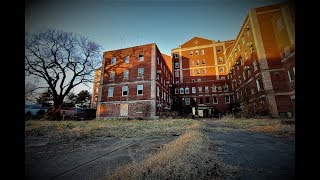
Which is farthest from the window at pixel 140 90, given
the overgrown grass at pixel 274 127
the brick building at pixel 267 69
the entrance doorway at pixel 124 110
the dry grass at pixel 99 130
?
the brick building at pixel 267 69

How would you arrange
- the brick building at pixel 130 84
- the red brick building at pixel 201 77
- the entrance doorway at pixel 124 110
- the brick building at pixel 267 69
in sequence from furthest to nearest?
the red brick building at pixel 201 77 < the entrance doorway at pixel 124 110 < the brick building at pixel 130 84 < the brick building at pixel 267 69

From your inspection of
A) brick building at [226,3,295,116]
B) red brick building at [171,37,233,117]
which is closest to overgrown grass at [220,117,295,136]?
brick building at [226,3,295,116]

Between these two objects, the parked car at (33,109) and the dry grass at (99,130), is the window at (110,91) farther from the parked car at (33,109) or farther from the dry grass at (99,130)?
the dry grass at (99,130)

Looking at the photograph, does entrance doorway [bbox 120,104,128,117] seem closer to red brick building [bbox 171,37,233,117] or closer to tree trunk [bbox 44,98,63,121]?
tree trunk [bbox 44,98,63,121]

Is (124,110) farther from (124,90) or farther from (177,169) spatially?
(177,169)

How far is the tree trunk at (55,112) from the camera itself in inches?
642

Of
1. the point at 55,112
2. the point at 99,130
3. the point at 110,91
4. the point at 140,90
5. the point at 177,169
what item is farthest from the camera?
the point at 110,91

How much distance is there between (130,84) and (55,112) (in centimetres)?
1015

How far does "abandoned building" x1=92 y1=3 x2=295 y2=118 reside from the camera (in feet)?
56.4

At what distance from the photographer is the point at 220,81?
34688 mm

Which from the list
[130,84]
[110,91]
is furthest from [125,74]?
[110,91]

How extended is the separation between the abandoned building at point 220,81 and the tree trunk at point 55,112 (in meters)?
5.80
